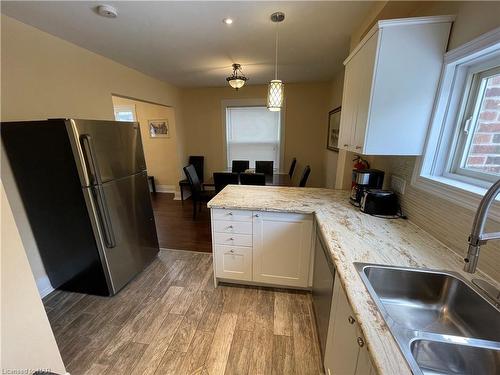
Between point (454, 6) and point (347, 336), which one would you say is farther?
point (454, 6)

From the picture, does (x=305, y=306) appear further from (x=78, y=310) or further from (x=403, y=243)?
(x=78, y=310)

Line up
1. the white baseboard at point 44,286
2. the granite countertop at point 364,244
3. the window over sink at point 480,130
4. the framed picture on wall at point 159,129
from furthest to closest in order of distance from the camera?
the framed picture on wall at point 159,129 < the white baseboard at point 44,286 < the window over sink at point 480,130 < the granite countertop at point 364,244

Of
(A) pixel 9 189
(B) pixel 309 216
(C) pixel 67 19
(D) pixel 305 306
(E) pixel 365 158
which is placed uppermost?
(C) pixel 67 19

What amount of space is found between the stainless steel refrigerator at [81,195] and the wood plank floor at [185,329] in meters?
0.26

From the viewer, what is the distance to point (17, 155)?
5.79 ft

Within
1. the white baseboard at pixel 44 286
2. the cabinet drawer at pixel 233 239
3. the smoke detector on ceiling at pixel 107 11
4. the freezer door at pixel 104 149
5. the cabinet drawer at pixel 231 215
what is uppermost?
the smoke detector on ceiling at pixel 107 11

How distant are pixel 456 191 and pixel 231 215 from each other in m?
1.50

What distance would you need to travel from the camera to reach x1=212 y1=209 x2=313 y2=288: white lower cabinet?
1793 mm

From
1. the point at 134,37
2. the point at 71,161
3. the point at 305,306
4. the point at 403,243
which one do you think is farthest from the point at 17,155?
the point at 403,243

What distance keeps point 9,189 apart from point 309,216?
2.57 metres

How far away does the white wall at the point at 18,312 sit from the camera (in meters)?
0.95

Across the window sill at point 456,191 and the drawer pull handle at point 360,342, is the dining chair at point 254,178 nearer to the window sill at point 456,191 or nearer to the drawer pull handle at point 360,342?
the window sill at point 456,191

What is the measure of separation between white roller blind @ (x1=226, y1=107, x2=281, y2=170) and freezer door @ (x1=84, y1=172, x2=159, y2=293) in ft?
9.56

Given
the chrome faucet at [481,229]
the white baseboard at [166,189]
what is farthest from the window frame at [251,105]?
the chrome faucet at [481,229]
